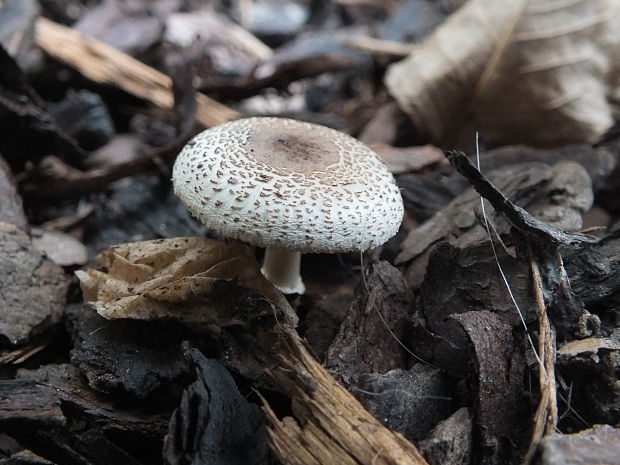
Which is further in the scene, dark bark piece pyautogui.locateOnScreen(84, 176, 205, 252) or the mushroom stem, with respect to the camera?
dark bark piece pyautogui.locateOnScreen(84, 176, 205, 252)

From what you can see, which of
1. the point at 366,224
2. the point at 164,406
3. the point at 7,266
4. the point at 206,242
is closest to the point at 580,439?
the point at 366,224

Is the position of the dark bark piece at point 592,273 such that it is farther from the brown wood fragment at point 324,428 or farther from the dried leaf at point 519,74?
the dried leaf at point 519,74

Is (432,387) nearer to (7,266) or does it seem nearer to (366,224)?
(366,224)

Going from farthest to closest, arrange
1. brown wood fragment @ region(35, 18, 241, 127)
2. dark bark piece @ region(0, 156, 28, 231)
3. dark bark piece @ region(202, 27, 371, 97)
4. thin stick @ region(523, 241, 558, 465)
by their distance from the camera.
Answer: dark bark piece @ region(202, 27, 371, 97), brown wood fragment @ region(35, 18, 241, 127), dark bark piece @ region(0, 156, 28, 231), thin stick @ region(523, 241, 558, 465)

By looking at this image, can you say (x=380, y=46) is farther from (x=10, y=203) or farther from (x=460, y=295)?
(x=10, y=203)

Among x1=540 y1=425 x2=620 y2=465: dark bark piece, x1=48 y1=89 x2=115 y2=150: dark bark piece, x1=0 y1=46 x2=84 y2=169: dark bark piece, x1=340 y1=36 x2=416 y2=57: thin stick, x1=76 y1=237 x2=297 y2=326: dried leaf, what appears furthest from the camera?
x1=340 y1=36 x2=416 y2=57: thin stick

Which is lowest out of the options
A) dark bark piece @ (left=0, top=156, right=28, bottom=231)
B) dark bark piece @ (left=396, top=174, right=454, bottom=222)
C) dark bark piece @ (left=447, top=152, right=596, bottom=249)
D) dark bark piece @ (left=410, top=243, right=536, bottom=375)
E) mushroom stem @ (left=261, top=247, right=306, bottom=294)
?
dark bark piece @ (left=0, top=156, right=28, bottom=231)

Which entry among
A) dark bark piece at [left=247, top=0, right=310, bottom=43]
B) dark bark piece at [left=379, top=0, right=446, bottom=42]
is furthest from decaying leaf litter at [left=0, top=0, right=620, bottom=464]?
dark bark piece at [left=247, top=0, right=310, bottom=43]

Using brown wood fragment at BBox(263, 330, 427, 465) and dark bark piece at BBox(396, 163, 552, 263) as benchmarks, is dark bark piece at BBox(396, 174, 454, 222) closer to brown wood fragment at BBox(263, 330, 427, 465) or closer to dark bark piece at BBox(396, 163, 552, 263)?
dark bark piece at BBox(396, 163, 552, 263)
